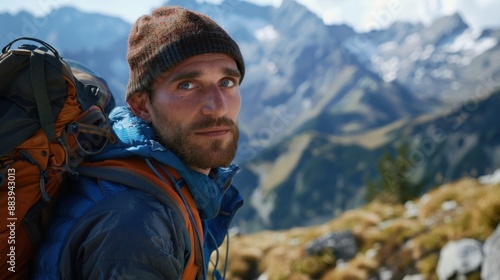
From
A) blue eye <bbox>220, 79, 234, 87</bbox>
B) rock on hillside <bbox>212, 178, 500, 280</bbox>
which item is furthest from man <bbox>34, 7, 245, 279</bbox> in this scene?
rock on hillside <bbox>212, 178, 500, 280</bbox>

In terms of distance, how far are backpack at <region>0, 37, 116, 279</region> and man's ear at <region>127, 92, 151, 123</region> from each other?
21.7 inches

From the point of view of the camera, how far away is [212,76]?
242 cm

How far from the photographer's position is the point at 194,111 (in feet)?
7.80

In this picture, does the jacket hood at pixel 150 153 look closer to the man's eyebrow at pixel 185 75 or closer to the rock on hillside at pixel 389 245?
the man's eyebrow at pixel 185 75

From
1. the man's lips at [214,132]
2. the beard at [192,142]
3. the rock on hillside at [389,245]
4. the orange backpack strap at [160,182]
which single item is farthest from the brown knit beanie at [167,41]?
the rock on hillside at [389,245]

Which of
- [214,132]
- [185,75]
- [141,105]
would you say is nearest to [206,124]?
[214,132]

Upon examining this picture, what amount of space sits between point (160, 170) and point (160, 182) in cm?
18

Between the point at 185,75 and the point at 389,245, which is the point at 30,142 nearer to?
the point at 185,75

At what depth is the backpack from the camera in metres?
1.79

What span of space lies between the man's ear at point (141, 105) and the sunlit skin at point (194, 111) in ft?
0.27

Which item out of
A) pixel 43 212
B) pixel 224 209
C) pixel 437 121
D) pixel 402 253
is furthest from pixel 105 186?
pixel 437 121

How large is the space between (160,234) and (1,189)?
684 millimetres

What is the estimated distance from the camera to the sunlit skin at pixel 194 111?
2.37 metres

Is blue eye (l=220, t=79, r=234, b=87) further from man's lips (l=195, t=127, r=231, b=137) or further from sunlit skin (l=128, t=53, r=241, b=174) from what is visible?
man's lips (l=195, t=127, r=231, b=137)
